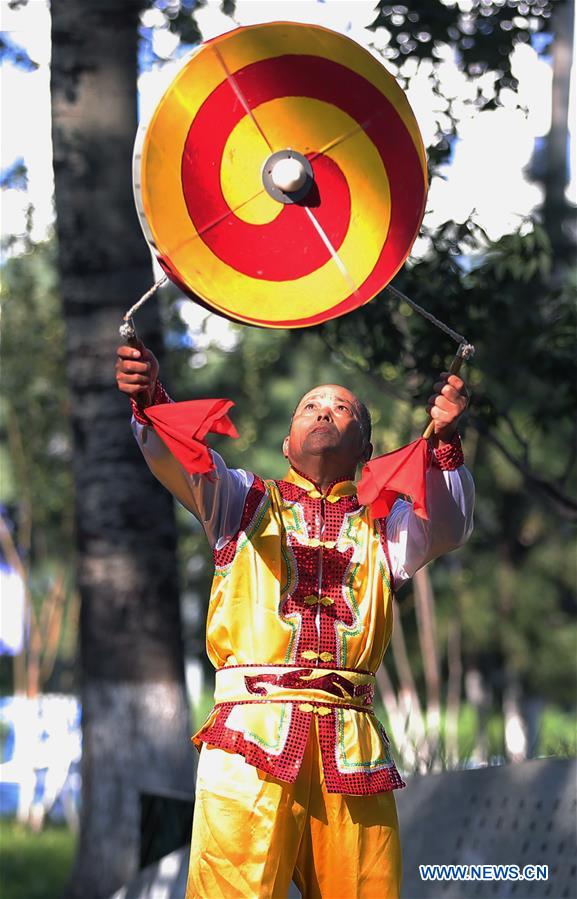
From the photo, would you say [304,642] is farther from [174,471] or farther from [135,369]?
[135,369]

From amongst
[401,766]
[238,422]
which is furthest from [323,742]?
[238,422]

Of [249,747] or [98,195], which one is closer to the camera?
[249,747]

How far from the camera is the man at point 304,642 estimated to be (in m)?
3.52

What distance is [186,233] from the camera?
3703 millimetres

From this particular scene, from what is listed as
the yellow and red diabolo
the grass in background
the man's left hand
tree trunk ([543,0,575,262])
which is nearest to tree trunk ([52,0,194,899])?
the grass in background

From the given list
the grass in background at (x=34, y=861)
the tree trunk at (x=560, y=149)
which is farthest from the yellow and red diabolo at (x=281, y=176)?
the tree trunk at (x=560, y=149)

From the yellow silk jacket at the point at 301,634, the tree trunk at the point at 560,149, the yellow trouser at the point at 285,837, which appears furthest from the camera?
the tree trunk at the point at 560,149

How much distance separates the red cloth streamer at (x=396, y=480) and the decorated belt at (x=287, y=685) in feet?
1.50

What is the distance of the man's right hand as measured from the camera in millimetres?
3580

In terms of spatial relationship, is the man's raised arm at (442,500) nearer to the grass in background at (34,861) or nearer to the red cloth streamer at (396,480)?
the red cloth streamer at (396,480)

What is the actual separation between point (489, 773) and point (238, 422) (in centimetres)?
902

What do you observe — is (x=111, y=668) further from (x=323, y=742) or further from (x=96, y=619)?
(x=323, y=742)

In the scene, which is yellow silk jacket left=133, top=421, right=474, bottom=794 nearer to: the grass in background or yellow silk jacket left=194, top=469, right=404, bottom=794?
yellow silk jacket left=194, top=469, right=404, bottom=794

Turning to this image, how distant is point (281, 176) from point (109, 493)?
3.32 meters
